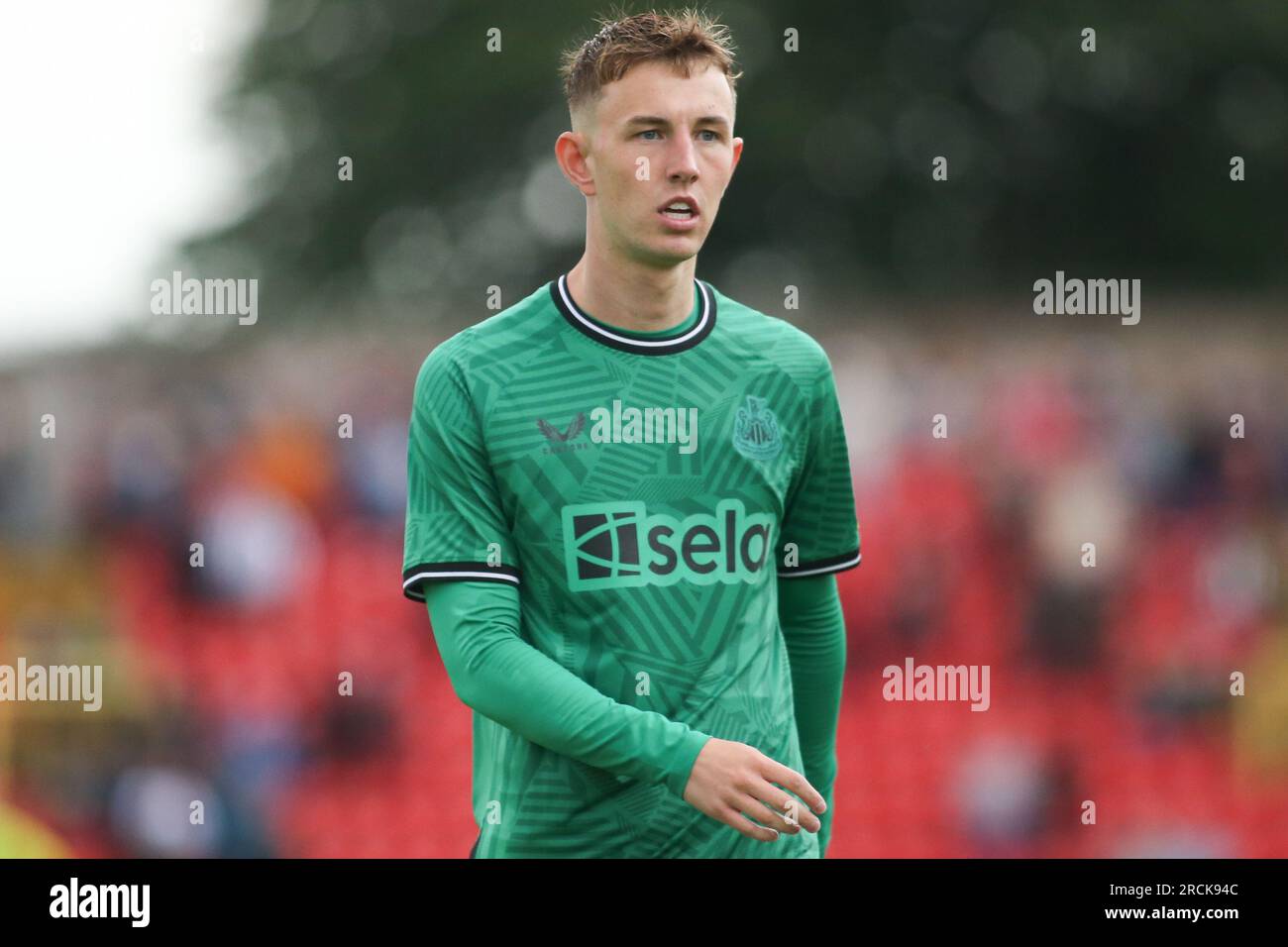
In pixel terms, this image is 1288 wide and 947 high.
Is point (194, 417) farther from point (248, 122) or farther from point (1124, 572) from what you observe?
point (1124, 572)

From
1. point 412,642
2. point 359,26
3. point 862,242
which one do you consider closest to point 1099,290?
point 862,242

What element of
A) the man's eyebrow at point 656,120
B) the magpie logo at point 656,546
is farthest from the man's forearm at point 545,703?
the man's eyebrow at point 656,120

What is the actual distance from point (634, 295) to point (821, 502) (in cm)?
59

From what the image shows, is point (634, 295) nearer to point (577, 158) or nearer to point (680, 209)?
point (680, 209)

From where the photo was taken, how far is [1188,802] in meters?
8.70

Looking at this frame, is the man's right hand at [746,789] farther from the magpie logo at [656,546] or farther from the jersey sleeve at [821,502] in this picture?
the jersey sleeve at [821,502]

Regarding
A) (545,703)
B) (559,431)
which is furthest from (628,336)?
(545,703)

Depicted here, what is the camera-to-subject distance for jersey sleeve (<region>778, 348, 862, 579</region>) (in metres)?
3.34

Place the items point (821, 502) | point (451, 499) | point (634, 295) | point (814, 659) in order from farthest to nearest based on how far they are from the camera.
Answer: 1. point (814, 659)
2. point (821, 502)
3. point (634, 295)
4. point (451, 499)

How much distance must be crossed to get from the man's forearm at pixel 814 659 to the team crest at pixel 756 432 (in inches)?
14.1

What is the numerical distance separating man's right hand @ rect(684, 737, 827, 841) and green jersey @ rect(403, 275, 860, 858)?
25 cm

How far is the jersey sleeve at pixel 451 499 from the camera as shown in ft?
9.96

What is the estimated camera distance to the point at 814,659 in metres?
3.53
